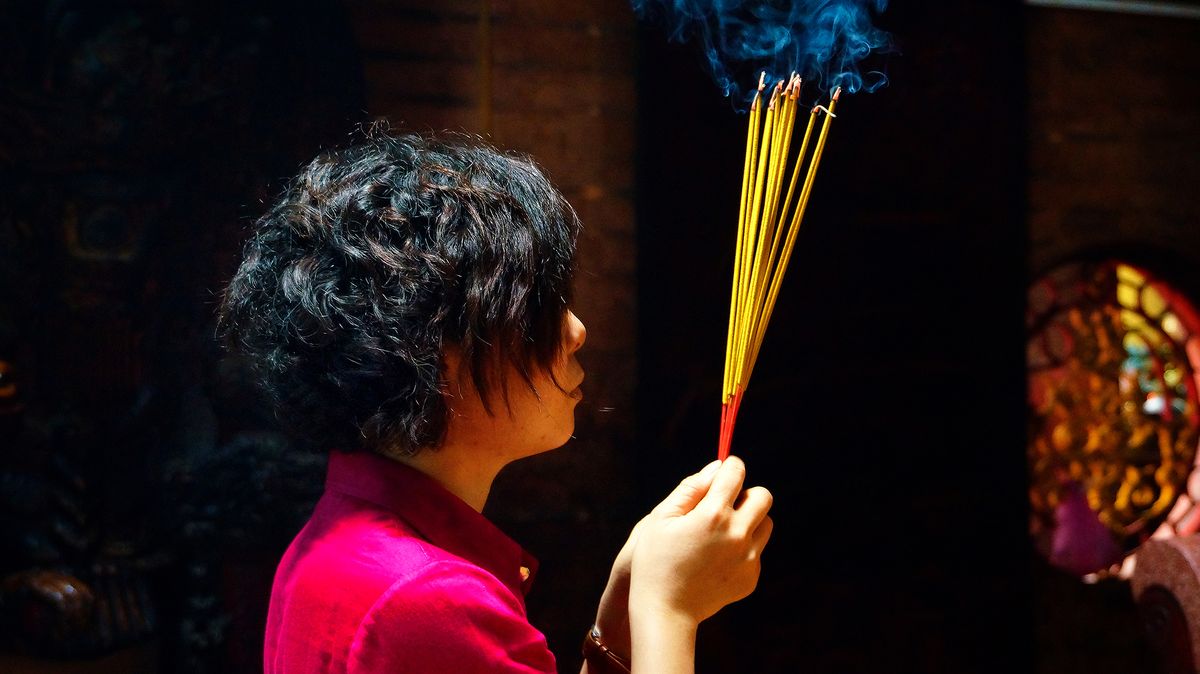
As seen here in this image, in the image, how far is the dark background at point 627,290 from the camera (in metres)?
1.84

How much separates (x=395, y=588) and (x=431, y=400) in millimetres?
194

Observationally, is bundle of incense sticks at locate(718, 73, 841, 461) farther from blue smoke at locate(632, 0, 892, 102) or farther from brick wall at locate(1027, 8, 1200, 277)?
brick wall at locate(1027, 8, 1200, 277)

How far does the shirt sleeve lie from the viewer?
2.99ft

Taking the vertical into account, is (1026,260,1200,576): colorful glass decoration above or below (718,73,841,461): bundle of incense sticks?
below

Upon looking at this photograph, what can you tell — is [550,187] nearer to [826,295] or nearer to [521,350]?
[521,350]

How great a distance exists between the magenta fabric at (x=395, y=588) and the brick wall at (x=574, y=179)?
919 millimetres

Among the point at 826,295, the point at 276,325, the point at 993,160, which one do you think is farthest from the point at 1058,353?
the point at 276,325

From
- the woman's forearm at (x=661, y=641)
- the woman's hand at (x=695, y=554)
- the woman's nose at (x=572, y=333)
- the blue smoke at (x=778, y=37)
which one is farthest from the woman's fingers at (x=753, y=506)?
the blue smoke at (x=778, y=37)

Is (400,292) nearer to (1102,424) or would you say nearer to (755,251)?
(755,251)

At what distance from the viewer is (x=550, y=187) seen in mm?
1169

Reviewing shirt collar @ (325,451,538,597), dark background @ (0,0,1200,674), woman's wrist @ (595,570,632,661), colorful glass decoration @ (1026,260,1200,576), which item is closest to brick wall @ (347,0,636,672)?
dark background @ (0,0,1200,674)

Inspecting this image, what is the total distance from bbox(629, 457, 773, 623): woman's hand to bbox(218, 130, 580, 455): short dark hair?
8.0 inches

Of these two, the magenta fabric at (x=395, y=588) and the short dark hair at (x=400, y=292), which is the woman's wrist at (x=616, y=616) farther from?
the short dark hair at (x=400, y=292)

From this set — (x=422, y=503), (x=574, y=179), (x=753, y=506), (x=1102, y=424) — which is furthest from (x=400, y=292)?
(x=1102, y=424)
